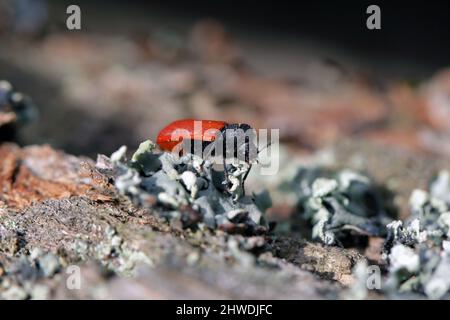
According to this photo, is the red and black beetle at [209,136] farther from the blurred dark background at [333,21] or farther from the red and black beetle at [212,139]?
the blurred dark background at [333,21]

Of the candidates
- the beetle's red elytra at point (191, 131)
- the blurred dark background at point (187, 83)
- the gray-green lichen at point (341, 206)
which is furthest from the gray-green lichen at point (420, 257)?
the blurred dark background at point (187, 83)

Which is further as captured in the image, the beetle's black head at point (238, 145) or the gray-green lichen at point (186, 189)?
the beetle's black head at point (238, 145)

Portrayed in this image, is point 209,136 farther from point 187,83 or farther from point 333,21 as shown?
point 333,21

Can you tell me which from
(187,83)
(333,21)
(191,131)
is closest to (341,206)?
(191,131)

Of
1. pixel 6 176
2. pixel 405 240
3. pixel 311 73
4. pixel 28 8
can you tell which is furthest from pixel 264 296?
pixel 28 8

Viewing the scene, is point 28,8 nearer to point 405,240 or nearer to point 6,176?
point 6,176

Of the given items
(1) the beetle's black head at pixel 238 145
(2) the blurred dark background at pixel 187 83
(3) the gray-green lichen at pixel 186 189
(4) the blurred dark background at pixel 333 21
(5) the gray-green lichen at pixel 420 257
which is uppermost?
(4) the blurred dark background at pixel 333 21

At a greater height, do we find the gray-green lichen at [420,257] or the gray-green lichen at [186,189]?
the gray-green lichen at [186,189]

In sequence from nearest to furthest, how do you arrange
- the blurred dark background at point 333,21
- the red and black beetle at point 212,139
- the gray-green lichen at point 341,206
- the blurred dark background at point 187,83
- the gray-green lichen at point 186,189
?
the gray-green lichen at point 186,189, the red and black beetle at point 212,139, the gray-green lichen at point 341,206, the blurred dark background at point 187,83, the blurred dark background at point 333,21

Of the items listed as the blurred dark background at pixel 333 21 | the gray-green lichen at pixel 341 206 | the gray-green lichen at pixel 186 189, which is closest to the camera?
the gray-green lichen at pixel 186 189

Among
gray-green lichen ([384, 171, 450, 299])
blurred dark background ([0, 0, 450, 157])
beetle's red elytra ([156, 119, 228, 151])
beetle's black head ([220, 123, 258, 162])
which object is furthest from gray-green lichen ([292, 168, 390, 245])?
blurred dark background ([0, 0, 450, 157])

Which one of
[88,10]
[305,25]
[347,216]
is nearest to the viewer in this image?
[347,216]
